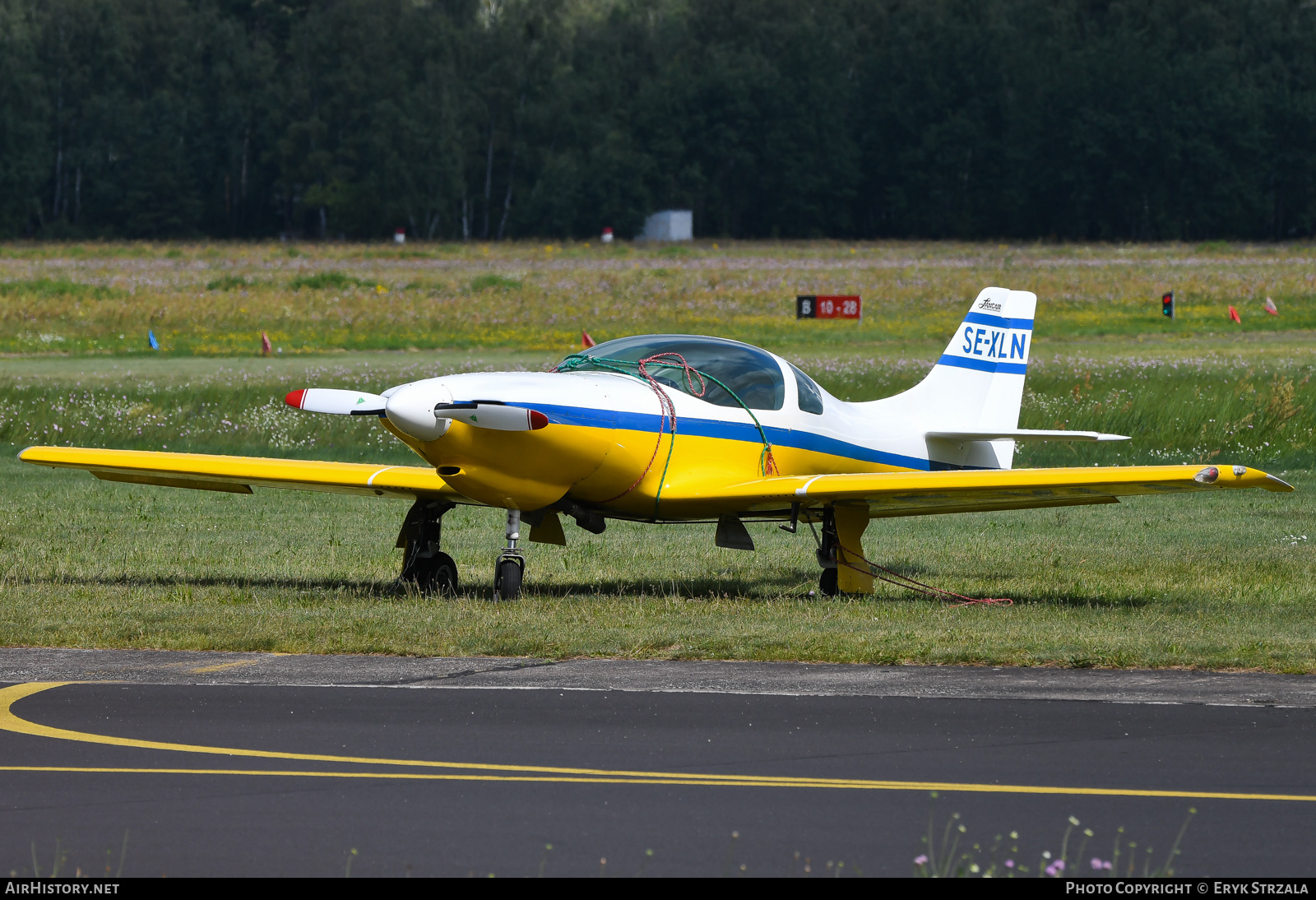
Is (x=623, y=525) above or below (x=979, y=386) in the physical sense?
below

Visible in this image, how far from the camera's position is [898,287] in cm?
5747

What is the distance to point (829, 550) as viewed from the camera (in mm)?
12898

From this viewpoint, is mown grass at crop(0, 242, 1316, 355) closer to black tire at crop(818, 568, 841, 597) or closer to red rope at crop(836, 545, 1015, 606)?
red rope at crop(836, 545, 1015, 606)

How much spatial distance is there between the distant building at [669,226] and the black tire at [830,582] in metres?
113

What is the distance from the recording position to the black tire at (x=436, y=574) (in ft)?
42.7

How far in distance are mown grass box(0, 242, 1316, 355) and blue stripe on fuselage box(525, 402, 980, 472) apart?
23567 mm

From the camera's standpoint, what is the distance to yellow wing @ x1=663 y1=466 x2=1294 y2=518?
11.1 meters

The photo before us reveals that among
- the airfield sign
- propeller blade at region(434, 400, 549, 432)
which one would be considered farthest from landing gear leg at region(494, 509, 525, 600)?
the airfield sign

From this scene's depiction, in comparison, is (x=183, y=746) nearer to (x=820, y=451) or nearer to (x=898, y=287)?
(x=820, y=451)

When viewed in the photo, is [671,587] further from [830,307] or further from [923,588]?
[830,307]

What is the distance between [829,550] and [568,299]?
39.9 metres

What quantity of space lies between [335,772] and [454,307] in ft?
137

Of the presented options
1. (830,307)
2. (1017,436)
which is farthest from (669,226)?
(1017,436)

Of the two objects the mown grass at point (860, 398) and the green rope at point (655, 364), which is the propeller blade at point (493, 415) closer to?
the green rope at point (655, 364)
